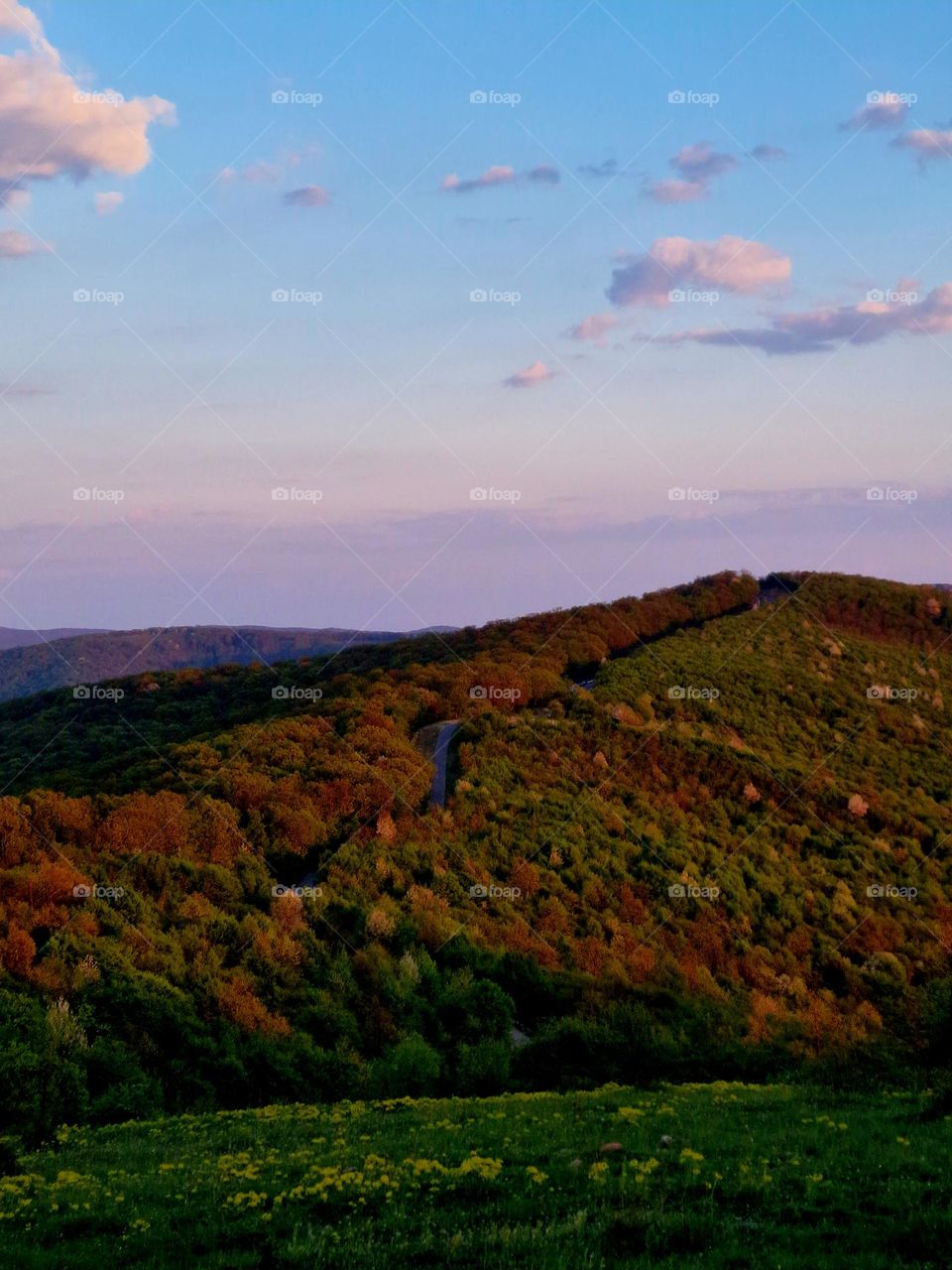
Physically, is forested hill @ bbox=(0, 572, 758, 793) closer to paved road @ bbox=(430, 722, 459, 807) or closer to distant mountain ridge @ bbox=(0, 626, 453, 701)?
paved road @ bbox=(430, 722, 459, 807)

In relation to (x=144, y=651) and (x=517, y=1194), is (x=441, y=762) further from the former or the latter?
(x=144, y=651)

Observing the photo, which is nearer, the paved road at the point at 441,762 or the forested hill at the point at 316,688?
the paved road at the point at 441,762

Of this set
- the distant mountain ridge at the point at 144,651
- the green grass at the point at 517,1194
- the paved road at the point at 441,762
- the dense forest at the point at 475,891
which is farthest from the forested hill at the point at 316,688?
the distant mountain ridge at the point at 144,651

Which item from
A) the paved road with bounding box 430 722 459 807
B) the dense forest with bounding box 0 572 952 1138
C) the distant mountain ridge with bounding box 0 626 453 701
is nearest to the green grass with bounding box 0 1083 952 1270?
the dense forest with bounding box 0 572 952 1138

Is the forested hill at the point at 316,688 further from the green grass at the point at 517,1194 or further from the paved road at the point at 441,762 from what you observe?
the green grass at the point at 517,1194

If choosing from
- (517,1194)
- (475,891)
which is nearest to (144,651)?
(475,891)

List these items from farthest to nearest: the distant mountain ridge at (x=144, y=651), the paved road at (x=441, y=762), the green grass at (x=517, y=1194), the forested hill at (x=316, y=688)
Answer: the distant mountain ridge at (x=144, y=651)
the forested hill at (x=316, y=688)
the paved road at (x=441, y=762)
the green grass at (x=517, y=1194)
